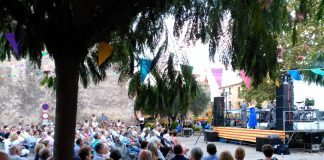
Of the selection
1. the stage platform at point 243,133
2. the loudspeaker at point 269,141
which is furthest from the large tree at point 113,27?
the stage platform at point 243,133

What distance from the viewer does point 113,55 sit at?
4176mm

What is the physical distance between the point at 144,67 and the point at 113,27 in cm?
66

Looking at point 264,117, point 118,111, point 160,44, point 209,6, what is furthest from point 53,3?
point 118,111

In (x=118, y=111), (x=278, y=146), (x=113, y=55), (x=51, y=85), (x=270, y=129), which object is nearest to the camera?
(x=113, y=55)

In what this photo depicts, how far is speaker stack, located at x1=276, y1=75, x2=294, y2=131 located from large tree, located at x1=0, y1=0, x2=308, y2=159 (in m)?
14.1

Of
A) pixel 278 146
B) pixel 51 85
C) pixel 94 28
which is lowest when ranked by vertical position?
pixel 278 146

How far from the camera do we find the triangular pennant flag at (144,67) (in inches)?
148

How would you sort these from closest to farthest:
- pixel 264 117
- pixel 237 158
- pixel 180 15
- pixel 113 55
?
pixel 180 15, pixel 113 55, pixel 237 158, pixel 264 117

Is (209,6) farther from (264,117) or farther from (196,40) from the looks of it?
(264,117)

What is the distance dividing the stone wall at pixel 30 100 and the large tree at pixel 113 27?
34.4m

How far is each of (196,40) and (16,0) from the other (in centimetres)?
137

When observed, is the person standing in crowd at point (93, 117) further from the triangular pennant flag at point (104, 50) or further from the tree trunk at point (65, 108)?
the tree trunk at point (65, 108)

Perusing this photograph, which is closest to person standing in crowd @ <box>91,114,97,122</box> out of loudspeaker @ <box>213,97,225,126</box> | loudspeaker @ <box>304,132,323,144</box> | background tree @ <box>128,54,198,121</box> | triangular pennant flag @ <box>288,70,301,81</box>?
loudspeaker @ <box>213,97,225,126</box>

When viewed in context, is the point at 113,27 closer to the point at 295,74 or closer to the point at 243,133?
the point at 295,74
